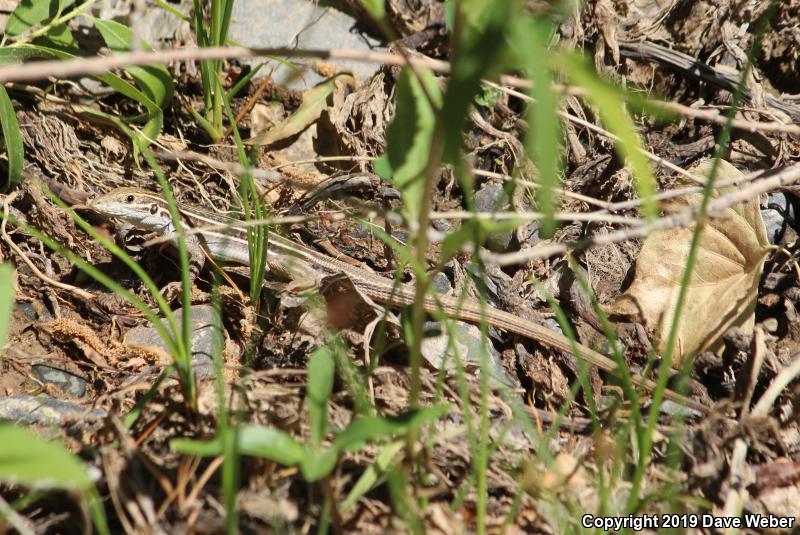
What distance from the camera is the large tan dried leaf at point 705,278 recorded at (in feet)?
8.98

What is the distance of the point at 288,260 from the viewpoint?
137 inches

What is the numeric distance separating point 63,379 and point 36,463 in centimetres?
186

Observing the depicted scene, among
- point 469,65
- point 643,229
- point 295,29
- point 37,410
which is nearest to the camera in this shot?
point 469,65

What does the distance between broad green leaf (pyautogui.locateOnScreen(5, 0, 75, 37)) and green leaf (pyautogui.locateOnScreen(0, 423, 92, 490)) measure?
9.78ft

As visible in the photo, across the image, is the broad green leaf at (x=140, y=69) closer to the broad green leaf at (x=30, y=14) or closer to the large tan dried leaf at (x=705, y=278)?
the broad green leaf at (x=30, y=14)

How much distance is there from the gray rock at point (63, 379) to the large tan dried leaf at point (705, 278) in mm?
2299

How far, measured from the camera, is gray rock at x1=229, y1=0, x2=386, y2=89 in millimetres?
4324

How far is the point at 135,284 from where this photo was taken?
349 cm

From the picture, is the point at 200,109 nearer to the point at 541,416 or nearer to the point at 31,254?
the point at 31,254

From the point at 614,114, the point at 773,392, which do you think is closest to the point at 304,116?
the point at 773,392

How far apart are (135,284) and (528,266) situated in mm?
2001

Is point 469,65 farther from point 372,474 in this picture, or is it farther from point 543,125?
point 372,474

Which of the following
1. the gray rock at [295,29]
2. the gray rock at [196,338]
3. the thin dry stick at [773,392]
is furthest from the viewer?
the gray rock at [295,29]

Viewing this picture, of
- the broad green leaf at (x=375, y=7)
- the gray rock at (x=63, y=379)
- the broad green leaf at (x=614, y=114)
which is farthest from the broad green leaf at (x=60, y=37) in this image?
the broad green leaf at (x=614, y=114)
